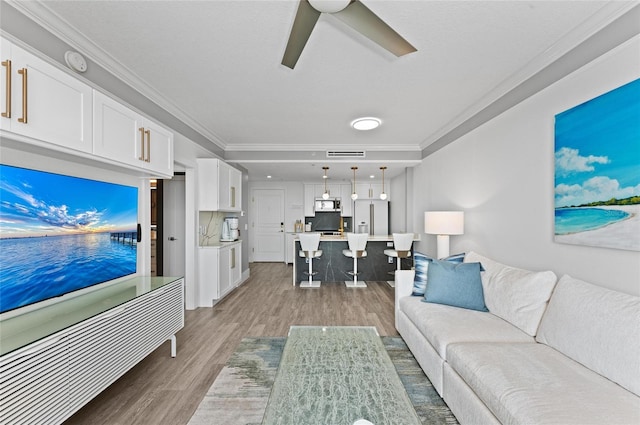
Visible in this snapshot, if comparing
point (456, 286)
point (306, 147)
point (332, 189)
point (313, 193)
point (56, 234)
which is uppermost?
point (306, 147)

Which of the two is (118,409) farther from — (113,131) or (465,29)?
(465,29)

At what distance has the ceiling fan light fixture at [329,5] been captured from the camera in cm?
161

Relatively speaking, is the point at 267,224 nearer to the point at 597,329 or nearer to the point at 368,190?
the point at 368,190

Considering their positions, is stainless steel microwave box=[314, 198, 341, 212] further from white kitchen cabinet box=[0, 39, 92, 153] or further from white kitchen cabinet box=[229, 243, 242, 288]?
white kitchen cabinet box=[0, 39, 92, 153]

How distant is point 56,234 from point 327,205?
655 centimetres

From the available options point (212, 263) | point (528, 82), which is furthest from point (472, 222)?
point (212, 263)

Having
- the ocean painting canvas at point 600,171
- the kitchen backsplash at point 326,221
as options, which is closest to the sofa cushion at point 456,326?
the ocean painting canvas at point 600,171

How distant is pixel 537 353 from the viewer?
5.92 feet

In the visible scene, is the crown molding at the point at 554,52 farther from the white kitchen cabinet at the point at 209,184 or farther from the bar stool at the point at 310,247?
the white kitchen cabinet at the point at 209,184

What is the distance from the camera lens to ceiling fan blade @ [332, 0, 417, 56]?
166 cm

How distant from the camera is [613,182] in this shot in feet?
6.10

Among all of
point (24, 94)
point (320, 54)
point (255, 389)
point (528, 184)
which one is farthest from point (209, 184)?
point (528, 184)

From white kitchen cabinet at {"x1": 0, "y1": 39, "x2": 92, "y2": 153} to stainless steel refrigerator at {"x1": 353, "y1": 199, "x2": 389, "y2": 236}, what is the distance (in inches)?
272

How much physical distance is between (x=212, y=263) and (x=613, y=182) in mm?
4419
